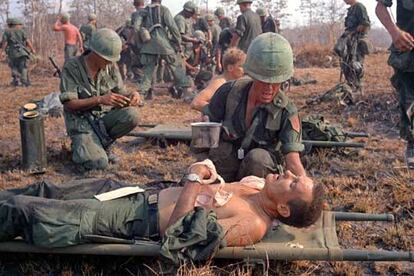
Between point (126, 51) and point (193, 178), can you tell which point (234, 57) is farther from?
point (126, 51)

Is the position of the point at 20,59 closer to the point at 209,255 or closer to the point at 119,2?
the point at 209,255

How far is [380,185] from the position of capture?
471cm

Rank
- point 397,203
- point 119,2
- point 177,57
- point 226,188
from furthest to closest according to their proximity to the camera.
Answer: point 119,2, point 177,57, point 397,203, point 226,188

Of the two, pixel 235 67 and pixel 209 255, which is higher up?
pixel 235 67

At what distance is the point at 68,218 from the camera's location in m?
3.12

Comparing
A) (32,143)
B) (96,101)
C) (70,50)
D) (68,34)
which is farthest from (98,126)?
(68,34)

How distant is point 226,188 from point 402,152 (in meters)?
3.23

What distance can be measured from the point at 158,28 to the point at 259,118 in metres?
6.37

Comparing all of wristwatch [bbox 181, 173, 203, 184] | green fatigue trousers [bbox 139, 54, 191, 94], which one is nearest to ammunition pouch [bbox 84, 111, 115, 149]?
wristwatch [bbox 181, 173, 203, 184]

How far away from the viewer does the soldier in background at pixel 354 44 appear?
9.46m

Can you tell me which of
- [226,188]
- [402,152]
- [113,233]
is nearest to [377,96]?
[402,152]

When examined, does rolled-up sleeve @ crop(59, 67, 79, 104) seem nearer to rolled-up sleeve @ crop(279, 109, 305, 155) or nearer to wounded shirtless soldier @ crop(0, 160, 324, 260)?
wounded shirtless soldier @ crop(0, 160, 324, 260)

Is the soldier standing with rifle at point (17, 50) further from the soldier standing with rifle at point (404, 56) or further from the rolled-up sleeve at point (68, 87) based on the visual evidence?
the soldier standing with rifle at point (404, 56)

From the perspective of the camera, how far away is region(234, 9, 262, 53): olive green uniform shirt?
32.8 ft
